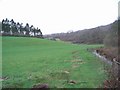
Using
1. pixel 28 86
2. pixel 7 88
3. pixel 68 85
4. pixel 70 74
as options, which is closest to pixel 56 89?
pixel 68 85

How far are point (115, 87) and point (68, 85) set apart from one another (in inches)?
94.2

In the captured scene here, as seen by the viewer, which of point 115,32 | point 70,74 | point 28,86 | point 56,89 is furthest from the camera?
point 115,32

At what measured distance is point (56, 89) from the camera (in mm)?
11094

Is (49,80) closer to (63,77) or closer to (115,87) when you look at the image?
(63,77)

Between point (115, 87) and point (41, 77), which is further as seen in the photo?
point (41, 77)

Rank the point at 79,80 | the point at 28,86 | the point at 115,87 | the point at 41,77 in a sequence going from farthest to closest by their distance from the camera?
1. the point at 41,77
2. the point at 79,80
3. the point at 28,86
4. the point at 115,87

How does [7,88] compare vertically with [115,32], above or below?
below

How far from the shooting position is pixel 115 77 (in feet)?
37.3

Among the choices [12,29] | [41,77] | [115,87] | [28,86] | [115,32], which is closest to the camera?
[115,87]

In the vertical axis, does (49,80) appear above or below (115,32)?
below

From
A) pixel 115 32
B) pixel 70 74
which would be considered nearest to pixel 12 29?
pixel 115 32

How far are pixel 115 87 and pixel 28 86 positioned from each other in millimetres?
4238

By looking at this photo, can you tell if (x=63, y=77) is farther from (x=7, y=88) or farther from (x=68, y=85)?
(x=7, y=88)

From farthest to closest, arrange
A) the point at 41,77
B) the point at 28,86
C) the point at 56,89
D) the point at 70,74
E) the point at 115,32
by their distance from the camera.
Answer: the point at 115,32 < the point at 70,74 < the point at 41,77 < the point at 28,86 < the point at 56,89
